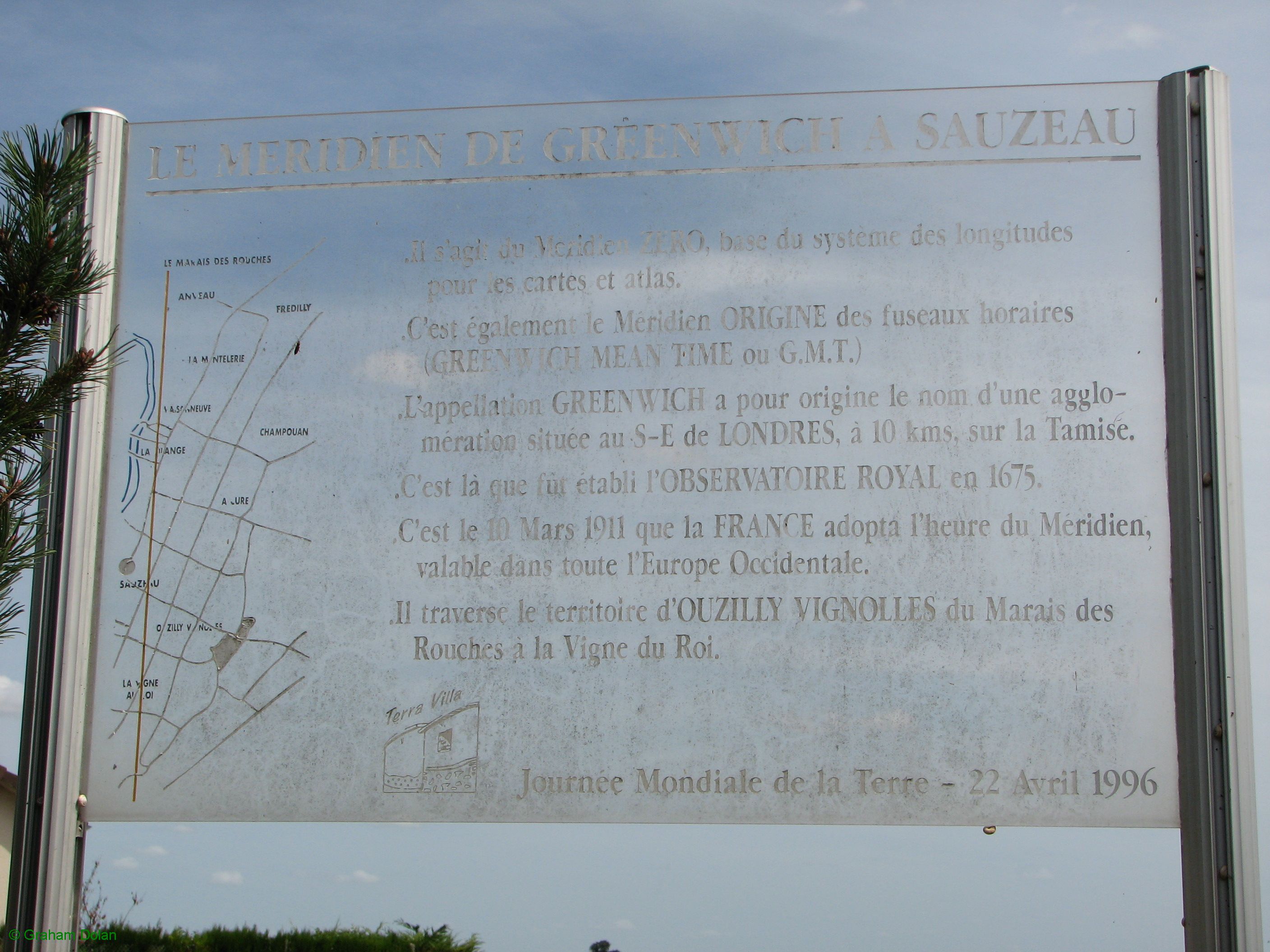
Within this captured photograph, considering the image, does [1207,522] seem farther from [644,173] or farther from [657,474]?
[644,173]

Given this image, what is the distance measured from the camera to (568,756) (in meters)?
3.71

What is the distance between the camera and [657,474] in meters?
3.85

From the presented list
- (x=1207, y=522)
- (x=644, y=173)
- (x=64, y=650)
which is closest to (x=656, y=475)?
(x=644, y=173)

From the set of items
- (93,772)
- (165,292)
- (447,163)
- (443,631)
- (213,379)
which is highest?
(447,163)

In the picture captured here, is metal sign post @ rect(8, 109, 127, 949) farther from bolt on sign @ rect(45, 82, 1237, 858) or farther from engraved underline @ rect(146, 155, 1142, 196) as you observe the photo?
engraved underline @ rect(146, 155, 1142, 196)

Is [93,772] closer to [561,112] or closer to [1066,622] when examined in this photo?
[561,112]

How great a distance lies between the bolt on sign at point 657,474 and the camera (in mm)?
3658

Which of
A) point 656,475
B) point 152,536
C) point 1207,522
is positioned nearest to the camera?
point 1207,522

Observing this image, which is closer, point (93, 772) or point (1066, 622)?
point (1066, 622)

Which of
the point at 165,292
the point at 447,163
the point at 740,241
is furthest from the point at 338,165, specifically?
the point at 740,241

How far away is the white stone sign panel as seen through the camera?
3.66 metres

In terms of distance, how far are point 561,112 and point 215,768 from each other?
8.29ft

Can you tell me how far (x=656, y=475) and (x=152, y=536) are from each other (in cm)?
175

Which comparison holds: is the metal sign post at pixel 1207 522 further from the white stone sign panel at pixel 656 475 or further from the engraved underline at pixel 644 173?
the engraved underline at pixel 644 173
